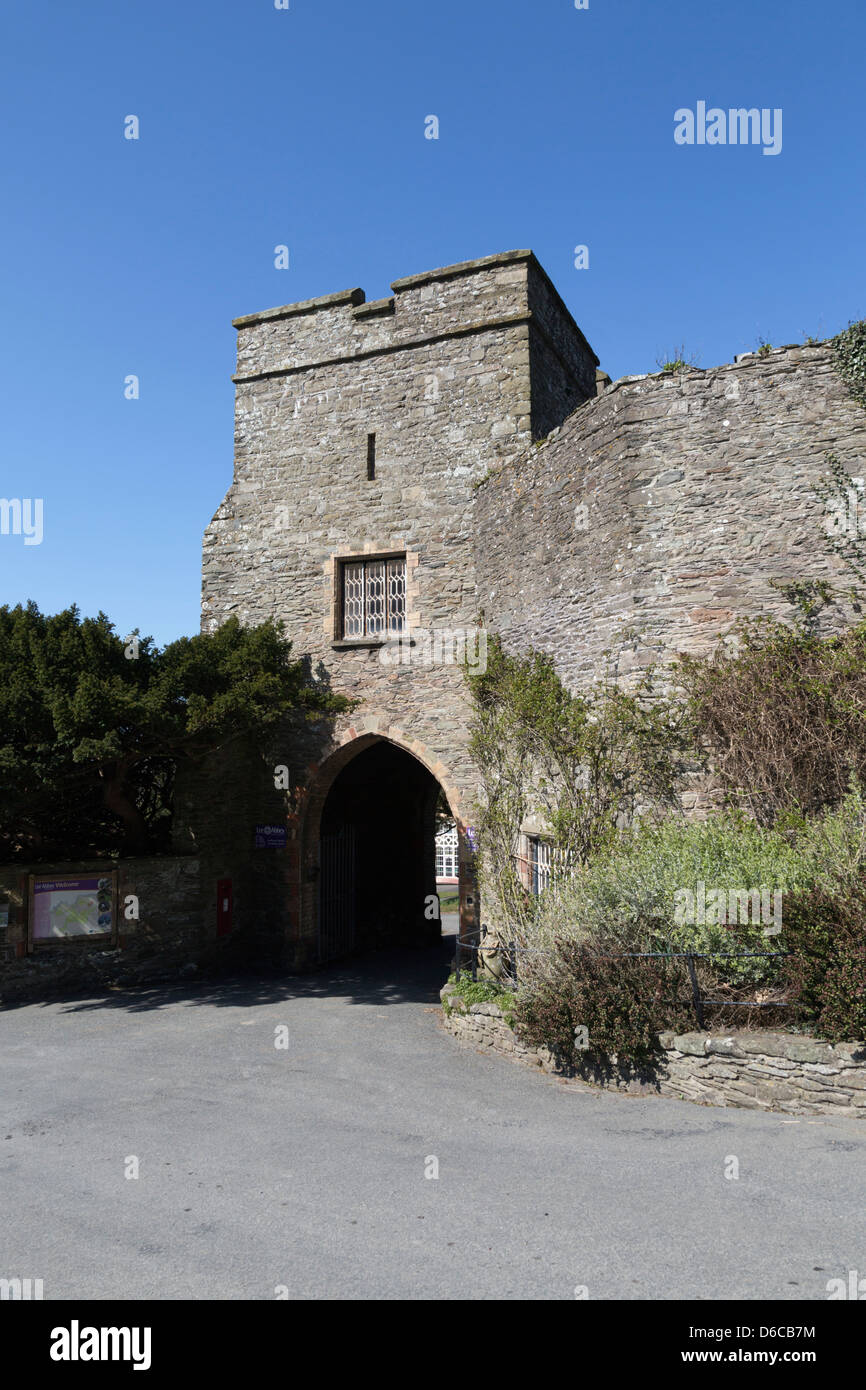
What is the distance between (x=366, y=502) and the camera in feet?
42.1

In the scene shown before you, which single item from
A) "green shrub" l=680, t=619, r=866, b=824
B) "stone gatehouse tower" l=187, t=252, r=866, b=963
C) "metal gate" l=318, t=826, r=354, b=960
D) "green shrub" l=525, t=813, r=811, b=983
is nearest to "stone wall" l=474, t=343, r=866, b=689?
"stone gatehouse tower" l=187, t=252, r=866, b=963

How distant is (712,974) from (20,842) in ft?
30.5

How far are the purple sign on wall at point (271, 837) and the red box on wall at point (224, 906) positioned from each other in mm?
778

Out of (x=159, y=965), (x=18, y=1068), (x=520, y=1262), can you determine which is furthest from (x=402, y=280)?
(x=520, y=1262)

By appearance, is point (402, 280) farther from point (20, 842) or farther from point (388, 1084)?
point (388, 1084)

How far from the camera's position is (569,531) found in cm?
941

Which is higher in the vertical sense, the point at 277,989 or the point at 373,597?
the point at 373,597

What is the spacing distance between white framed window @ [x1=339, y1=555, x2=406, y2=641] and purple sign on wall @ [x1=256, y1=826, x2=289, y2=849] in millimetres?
3212

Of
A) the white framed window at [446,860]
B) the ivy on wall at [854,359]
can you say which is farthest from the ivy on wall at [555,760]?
the white framed window at [446,860]

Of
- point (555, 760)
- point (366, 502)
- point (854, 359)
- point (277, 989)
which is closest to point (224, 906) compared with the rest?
point (277, 989)

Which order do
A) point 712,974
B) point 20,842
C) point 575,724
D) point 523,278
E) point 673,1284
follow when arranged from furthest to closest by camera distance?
1. point 523,278
2. point 20,842
3. point 575,724
4. point 712,974
5. point 673,1284

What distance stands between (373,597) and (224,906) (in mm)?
5243

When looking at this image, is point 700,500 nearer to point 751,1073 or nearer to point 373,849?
point 751,1073

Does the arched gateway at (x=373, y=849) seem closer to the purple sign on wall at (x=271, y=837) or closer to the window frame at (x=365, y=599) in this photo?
the purple sign on wall at (x=271, y=837)
